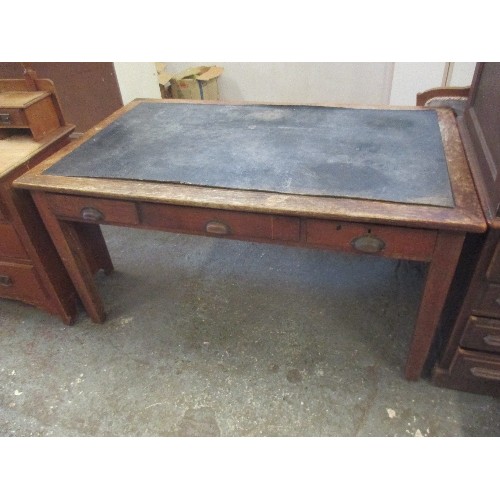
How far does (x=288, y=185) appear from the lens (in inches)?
49.5

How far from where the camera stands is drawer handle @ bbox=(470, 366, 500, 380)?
4.50ft

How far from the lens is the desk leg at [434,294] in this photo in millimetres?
1137

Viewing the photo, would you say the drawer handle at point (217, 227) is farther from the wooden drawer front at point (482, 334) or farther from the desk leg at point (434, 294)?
the wooden drawer front at point (482, 334)

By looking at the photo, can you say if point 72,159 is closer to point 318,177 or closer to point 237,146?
point 237,146

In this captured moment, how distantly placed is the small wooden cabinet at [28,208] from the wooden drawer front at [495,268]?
169 cm

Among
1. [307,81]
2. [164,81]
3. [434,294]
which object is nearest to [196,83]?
[164,81]

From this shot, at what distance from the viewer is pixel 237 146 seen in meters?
1.52

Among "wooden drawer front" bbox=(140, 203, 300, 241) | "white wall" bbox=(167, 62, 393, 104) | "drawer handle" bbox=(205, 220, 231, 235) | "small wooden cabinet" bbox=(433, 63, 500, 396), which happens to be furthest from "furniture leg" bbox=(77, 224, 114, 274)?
"white wall" bbox=(167, 62, 393, 104)

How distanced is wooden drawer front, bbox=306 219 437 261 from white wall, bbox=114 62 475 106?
2.10 metres

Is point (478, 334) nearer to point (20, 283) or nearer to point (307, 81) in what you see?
point (20, 283)

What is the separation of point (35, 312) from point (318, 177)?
5.33 feet

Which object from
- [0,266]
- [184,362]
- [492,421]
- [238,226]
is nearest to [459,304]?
[492,421]

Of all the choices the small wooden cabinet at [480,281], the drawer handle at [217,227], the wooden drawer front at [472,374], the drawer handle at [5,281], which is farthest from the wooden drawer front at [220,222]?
the drawer handle at [5,281]

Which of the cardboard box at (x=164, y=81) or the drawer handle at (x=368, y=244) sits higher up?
the drawer handle at (x=368, y=244)
